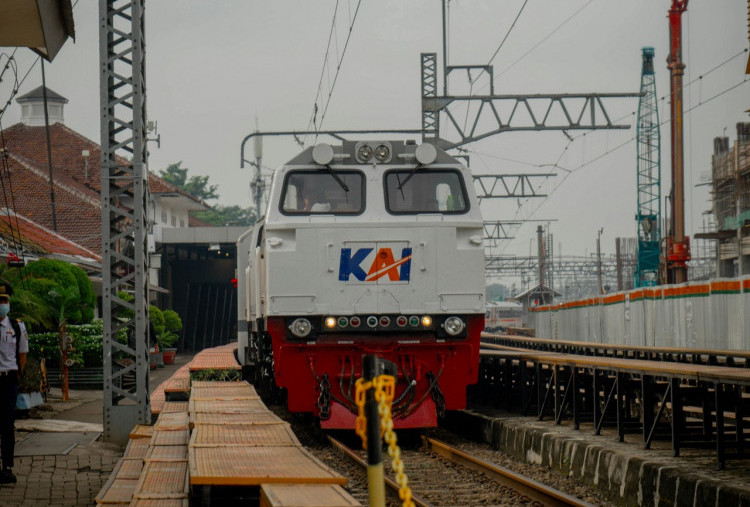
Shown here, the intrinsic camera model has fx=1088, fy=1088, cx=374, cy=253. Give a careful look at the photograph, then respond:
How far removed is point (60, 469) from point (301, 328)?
307 cm

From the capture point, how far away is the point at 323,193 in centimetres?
1354

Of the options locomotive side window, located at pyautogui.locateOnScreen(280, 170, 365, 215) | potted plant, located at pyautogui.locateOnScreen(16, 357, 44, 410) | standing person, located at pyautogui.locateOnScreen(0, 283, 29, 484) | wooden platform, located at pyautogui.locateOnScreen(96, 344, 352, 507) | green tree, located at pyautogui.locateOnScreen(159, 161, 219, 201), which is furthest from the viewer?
green tree, located at pyautogui.locateOnScreen(159, 161, 219, 201)

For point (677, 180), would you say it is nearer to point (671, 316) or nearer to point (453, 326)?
point (671, 316)

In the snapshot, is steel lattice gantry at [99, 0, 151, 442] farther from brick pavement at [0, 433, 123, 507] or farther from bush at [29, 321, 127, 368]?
bush at [29, 321, 127, 368]

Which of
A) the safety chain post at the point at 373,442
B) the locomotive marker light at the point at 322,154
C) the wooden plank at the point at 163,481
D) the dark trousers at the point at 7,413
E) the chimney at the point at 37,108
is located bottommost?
the wooden plank at the point at 163,481

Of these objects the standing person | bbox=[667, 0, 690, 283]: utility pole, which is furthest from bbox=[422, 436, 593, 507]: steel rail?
bbox=[667, 0, 690, 283]: utility pole

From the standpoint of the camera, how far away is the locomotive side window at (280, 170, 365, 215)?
13.4 meters

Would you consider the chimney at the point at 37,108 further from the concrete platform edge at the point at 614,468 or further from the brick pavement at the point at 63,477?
the concrete platform edge at the point at 614,468

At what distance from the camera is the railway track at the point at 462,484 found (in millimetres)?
9961

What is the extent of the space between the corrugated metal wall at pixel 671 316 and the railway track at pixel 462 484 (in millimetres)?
11212

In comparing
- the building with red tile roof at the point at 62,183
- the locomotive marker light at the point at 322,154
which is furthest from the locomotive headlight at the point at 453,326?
the building with red tile roof at the point at 62,183

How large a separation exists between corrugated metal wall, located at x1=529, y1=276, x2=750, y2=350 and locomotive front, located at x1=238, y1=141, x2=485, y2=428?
10.8 metres

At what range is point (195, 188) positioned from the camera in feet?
329

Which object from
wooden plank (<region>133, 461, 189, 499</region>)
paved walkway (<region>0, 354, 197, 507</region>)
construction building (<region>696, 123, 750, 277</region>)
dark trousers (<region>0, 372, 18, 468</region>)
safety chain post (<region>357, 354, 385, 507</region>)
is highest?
construction building (<region>696, 123, 750, 277</region>)
